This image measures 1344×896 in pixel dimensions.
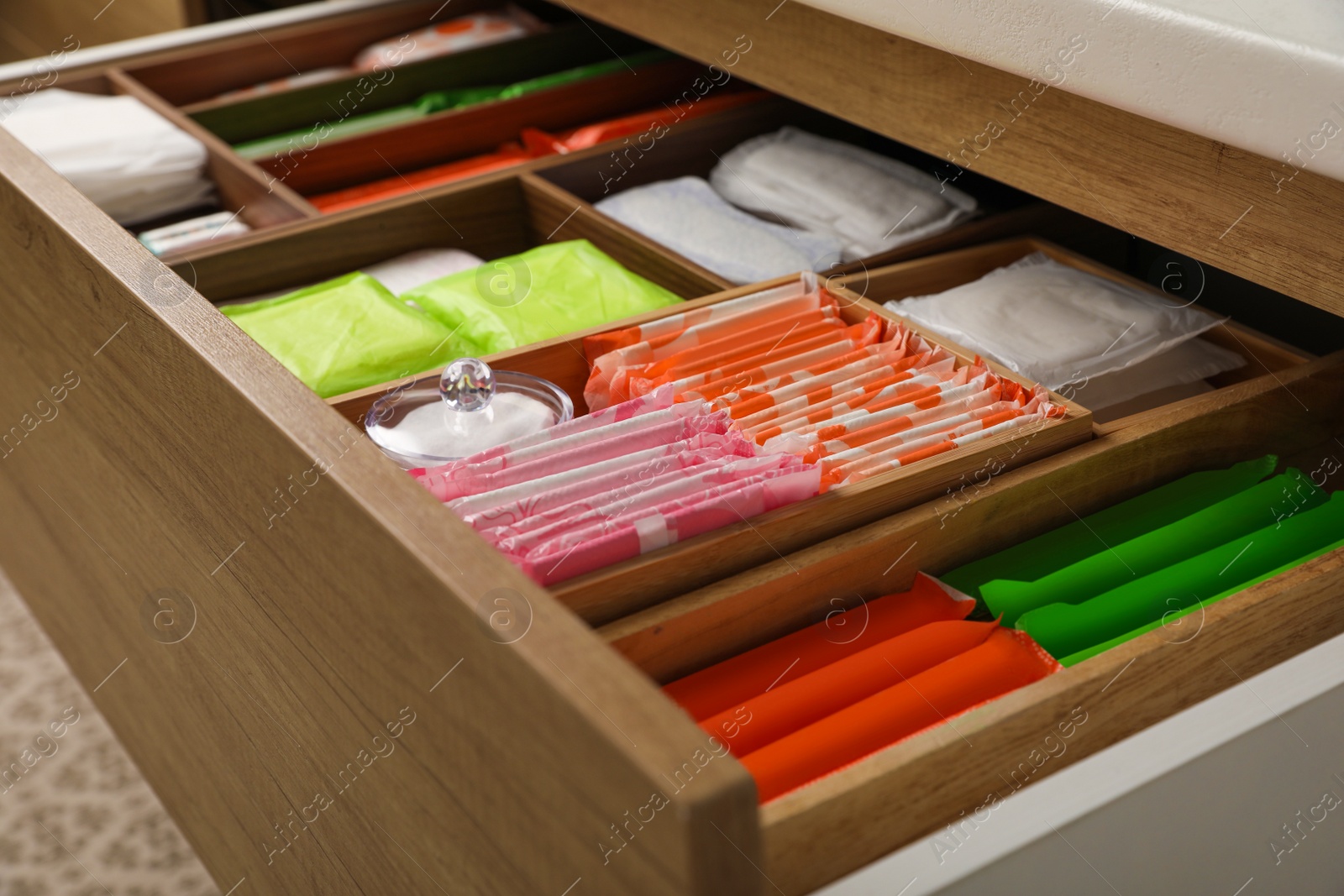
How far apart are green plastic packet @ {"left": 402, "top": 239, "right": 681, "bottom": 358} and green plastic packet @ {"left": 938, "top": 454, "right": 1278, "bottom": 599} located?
0.47 meters

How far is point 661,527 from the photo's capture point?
793 mm

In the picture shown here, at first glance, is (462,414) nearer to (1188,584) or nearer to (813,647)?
(813,647)

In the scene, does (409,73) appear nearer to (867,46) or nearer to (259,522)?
(867,46)

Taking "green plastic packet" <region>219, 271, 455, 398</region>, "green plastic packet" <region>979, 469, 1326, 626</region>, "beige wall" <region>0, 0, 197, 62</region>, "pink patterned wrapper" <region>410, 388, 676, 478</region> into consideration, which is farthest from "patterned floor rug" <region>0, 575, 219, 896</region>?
"beige wall" <region>0, 0, 197, 62</region>

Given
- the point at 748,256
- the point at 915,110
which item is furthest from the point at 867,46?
the point at 748,256

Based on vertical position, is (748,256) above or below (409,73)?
below

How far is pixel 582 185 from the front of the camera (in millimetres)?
1545

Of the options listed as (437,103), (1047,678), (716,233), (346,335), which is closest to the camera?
(1047,678)

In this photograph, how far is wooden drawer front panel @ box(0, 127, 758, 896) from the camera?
0.47m

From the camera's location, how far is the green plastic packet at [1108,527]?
883 millimetres

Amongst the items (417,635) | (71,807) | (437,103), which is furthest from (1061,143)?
(71,807)

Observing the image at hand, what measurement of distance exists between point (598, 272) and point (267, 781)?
616 millimetres

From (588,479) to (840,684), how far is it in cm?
23

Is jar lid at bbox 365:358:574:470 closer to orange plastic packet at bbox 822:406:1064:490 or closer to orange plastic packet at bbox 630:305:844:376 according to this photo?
orange plastic packet at bbox 630:305:844:376
